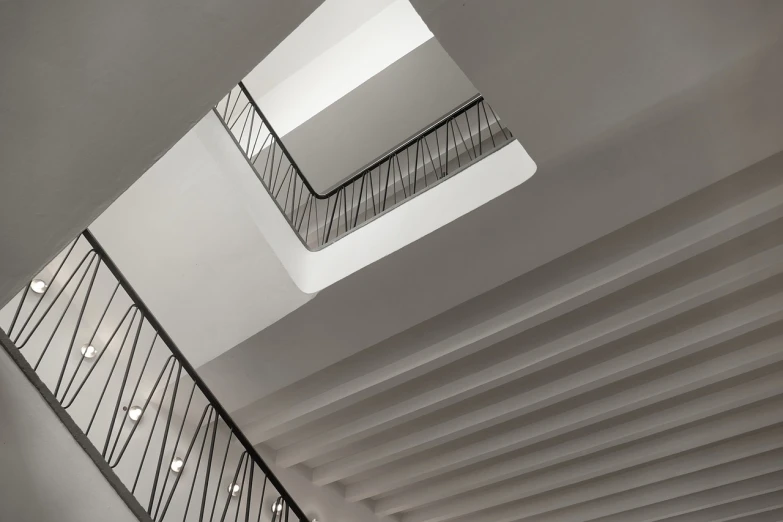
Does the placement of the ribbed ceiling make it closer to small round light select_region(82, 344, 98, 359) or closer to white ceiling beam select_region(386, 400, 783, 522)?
white ceiling beam select_region(386, 400, 783, 522)

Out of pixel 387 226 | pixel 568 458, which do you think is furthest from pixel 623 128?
pixel 568 458

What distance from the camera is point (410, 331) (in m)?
4.87

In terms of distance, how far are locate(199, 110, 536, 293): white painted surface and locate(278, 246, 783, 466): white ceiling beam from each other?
5.41 feet

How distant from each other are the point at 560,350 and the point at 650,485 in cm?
261

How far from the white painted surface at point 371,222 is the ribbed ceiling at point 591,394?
0.89 metres

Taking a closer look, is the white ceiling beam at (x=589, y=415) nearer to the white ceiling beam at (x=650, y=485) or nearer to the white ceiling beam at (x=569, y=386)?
the white ceiling beam at (x=569, y=386)

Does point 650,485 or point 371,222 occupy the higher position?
point 371,222

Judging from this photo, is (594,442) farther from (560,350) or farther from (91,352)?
(91,352)

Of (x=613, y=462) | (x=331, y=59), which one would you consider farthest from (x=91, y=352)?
(x=613, y=462)

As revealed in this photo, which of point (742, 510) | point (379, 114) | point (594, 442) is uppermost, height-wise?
point (379, 114)

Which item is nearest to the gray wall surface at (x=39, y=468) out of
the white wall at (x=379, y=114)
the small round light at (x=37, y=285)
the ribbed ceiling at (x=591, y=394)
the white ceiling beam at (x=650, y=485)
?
the small round light at (x=37, y=285)

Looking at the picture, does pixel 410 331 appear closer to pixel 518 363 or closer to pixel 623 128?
pixel 518 363

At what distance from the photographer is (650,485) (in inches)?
244

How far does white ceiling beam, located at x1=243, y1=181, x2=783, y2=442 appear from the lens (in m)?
3.85
